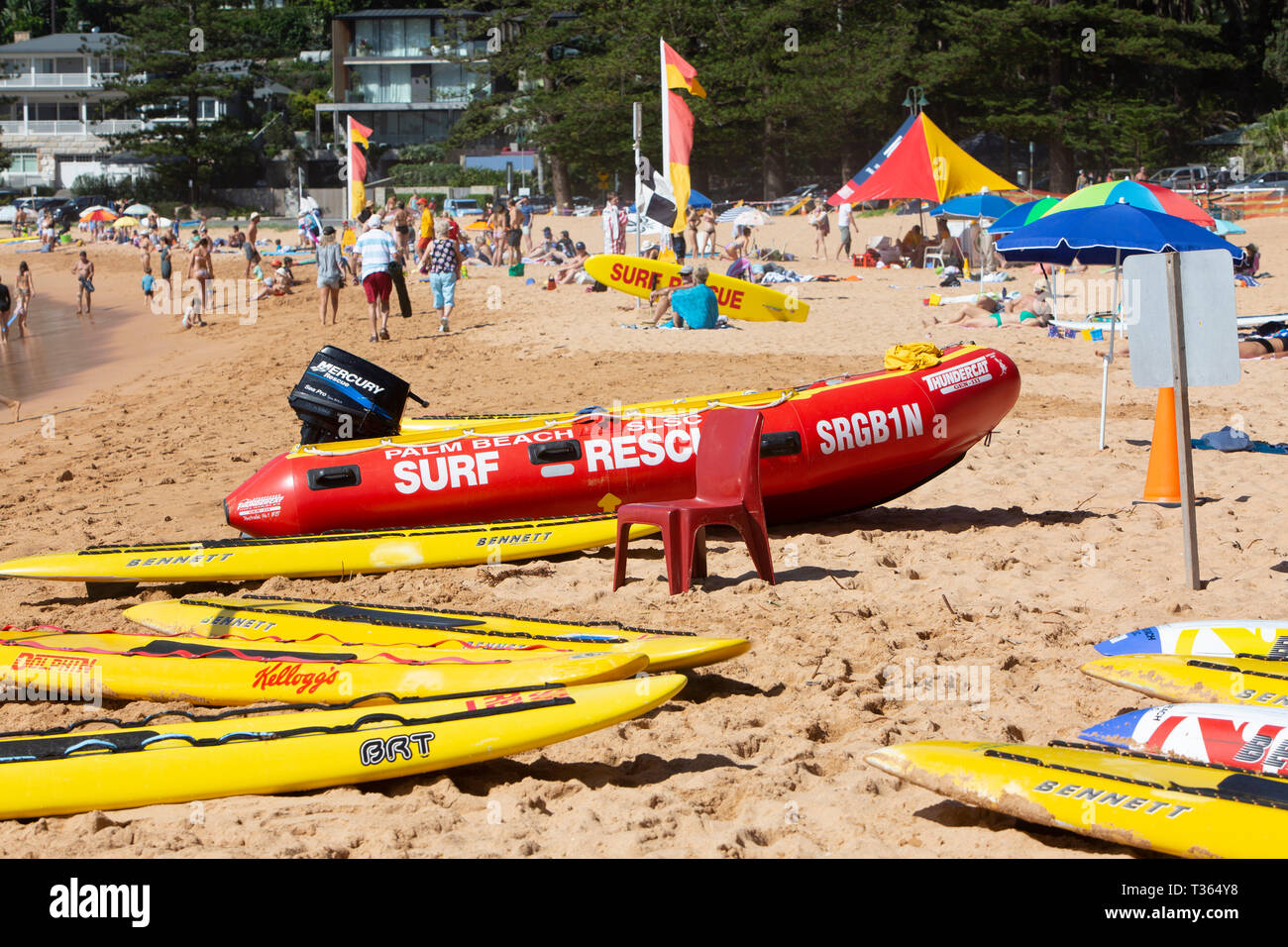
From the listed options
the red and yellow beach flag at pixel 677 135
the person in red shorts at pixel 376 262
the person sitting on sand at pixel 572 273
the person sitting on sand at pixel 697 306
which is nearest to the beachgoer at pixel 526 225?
the person sitting on sand at pixel 572 273

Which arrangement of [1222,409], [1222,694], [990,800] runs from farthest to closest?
[1222,409], [1222,694], [990,800]

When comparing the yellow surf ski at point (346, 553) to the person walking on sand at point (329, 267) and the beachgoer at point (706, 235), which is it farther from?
the beachgoer at point (706, 235)

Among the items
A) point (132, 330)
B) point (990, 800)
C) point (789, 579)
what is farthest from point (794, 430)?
point (132, 330)

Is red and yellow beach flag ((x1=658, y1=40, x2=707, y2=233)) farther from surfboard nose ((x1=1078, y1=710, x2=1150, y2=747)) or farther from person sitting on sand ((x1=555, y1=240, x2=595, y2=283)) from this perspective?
surfboard nose ((x1=1078, y1=710, x2=1150, y2=747))

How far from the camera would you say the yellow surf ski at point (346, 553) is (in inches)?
264

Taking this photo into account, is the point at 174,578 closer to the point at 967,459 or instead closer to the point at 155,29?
the point at 967,459

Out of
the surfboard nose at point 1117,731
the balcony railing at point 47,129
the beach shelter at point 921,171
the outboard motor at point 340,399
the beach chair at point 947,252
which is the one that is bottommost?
the surfboard nose at point 1117,731

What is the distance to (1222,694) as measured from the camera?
434cm

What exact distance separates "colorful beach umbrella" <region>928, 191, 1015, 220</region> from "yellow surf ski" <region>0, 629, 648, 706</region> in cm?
1856

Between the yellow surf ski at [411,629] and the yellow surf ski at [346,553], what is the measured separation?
0.53 metres

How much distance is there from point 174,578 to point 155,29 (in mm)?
59630

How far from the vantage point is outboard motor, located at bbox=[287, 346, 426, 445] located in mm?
7730

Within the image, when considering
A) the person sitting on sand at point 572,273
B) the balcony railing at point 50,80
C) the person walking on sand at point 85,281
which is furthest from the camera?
the balcony railing at point 50,80

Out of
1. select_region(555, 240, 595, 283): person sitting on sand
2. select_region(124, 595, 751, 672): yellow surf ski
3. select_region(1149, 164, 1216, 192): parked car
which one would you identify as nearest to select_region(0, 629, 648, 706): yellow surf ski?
select_region(124, 595, 751, 672): yellow surf ski
